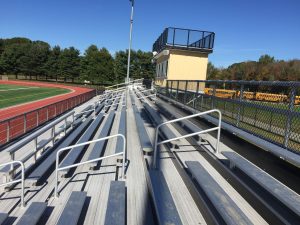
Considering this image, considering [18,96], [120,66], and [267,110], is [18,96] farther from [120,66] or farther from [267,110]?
[120,66]

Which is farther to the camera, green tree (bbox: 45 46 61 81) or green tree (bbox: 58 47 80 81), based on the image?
green tree (bbox: 45 46 61 81)

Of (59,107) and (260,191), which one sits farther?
(59,107)

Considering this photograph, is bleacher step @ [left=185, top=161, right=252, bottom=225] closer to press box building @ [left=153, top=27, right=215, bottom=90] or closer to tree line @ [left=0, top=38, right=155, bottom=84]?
press box building @ [left=153, top=27, right=215, bottom=90]

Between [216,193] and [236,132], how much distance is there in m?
2.26

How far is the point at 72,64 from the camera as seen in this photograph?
6981 centimetres

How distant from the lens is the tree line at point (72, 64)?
6238cm

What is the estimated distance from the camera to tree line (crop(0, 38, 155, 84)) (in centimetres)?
6238

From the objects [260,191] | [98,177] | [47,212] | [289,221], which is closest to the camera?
[289,221]

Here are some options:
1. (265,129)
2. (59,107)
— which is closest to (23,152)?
(265,129)

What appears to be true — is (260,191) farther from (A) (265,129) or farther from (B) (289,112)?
(A) (265,129)

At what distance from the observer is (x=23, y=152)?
25.1 feet

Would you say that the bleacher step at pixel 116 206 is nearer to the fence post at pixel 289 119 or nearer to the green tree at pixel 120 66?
the fence post at pixel 289 119

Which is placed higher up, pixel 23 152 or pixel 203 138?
pixel 203 138

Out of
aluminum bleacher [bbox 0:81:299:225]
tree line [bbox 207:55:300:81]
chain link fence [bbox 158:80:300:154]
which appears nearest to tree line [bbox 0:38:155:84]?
tree line [bbox 207:55:300:81]
